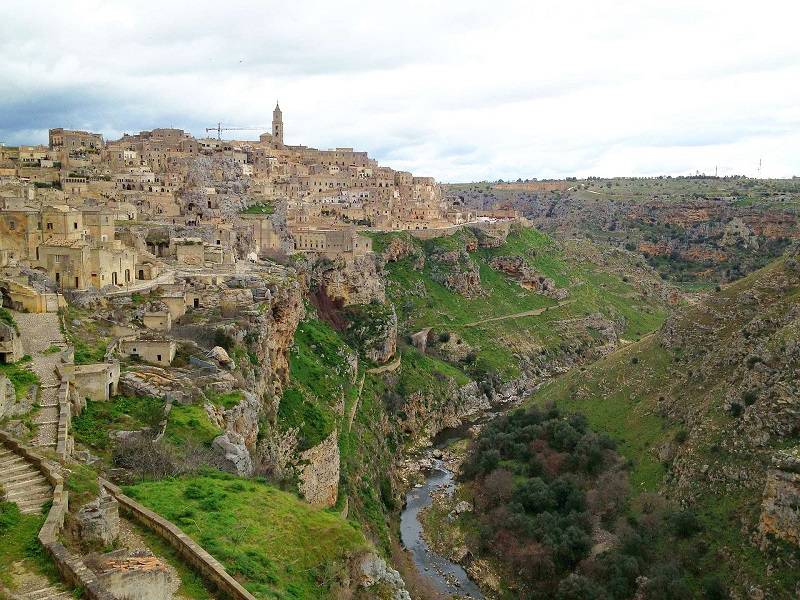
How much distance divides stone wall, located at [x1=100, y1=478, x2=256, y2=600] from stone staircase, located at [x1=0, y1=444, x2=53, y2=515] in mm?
2261

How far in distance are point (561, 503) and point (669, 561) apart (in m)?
10.4

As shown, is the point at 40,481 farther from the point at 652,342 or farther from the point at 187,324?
the point at 652,342

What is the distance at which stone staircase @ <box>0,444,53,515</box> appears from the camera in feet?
52.7

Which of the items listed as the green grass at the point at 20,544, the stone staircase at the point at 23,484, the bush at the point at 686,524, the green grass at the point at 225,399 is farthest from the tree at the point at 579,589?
the green grass at the point at 20,544

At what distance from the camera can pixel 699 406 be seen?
156 ft

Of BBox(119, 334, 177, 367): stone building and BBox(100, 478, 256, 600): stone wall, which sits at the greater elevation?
BBox(119, 334, 177, 367): stone building

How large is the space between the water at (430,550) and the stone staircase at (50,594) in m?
31.3

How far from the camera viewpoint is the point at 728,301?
187ft

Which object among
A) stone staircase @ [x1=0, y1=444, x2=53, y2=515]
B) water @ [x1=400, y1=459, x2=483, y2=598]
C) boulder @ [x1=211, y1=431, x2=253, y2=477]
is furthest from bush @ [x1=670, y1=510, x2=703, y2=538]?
stone staircase @ [x1=0, y1=444, x2=53, y2=515]

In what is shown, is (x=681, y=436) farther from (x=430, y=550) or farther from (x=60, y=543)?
(x=60, y=543)

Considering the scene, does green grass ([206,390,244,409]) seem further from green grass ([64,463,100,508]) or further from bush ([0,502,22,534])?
bush ([0,502,22,534])

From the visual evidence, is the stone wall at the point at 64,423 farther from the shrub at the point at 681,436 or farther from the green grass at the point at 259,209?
the green grass at the point at 259,209

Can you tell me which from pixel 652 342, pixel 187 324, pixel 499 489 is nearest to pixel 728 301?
pixel 652 342

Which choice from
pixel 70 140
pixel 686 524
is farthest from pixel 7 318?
pixel 70 140
